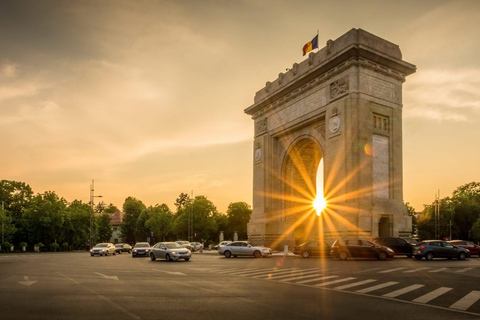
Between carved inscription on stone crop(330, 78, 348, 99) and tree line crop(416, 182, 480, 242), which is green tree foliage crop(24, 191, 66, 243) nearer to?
carved inscription on stone crop(330, 78, 348, 99)

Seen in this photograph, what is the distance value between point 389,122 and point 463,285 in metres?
26.8

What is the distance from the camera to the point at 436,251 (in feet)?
93.9

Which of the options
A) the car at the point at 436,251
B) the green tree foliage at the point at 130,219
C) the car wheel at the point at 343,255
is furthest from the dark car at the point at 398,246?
the green tree foliage at the point at 130,219

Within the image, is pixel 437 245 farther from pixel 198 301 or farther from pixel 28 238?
pixel 28 238

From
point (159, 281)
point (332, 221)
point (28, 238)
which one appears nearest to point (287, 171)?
point (332, 221)

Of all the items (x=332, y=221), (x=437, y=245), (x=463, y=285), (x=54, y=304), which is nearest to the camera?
(x=54, y=304)

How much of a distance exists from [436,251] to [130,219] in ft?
327

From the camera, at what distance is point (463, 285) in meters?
14.0

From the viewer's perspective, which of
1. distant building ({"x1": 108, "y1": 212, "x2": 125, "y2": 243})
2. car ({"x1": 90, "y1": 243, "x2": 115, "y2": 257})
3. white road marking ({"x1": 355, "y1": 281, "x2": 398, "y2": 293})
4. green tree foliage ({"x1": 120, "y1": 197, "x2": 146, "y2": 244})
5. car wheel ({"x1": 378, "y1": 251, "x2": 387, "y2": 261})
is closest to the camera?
white road marking ({"x1": 355, "y1": 281, "x2": 398, "y2": 293})

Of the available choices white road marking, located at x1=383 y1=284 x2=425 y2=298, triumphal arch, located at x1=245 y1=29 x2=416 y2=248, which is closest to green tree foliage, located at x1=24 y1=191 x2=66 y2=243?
triumphal arch, located at x1=245 y1=29 x2=416 y2=248

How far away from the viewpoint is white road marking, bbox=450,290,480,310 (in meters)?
9.91

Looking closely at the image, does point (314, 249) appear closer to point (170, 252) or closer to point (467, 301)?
Answer: point (170, 252)

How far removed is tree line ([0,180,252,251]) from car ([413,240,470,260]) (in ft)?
175

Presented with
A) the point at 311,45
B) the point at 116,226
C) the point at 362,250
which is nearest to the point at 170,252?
the point at 362,250
